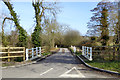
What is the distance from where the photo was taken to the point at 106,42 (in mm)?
14766

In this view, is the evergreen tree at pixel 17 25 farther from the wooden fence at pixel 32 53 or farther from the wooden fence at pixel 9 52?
the wooden fence at pixel 9 52

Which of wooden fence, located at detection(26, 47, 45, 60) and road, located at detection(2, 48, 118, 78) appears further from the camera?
wooden fence, located at detection(26, 47, 45, 60)

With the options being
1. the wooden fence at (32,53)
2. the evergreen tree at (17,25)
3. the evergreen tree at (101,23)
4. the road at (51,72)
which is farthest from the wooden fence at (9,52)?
the evergreen tree at (101,23)

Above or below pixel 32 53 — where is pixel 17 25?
above

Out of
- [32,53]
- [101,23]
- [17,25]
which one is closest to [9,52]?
A: [32,53]

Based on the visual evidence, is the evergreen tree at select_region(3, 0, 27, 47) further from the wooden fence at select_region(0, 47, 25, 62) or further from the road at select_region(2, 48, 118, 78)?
the road at select_region(2, 48, 118, 78)

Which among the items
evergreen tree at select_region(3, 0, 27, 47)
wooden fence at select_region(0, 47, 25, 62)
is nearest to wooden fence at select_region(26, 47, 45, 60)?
wooden fence at select_region(0, 47, 25, 62)

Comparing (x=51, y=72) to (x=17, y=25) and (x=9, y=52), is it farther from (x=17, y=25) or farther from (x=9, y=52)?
(x=17, y=25)

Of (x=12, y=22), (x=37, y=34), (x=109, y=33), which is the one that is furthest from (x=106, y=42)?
(x=12, y=22)

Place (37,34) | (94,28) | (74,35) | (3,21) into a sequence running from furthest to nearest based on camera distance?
(74,35) < (37,34) < (3,21) < (94,28)

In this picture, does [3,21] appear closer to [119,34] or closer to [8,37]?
[8,37]

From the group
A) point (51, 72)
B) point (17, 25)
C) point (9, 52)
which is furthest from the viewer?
point (17, 25)

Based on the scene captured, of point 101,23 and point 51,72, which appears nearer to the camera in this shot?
point 51,72

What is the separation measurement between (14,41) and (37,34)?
6006 mm
